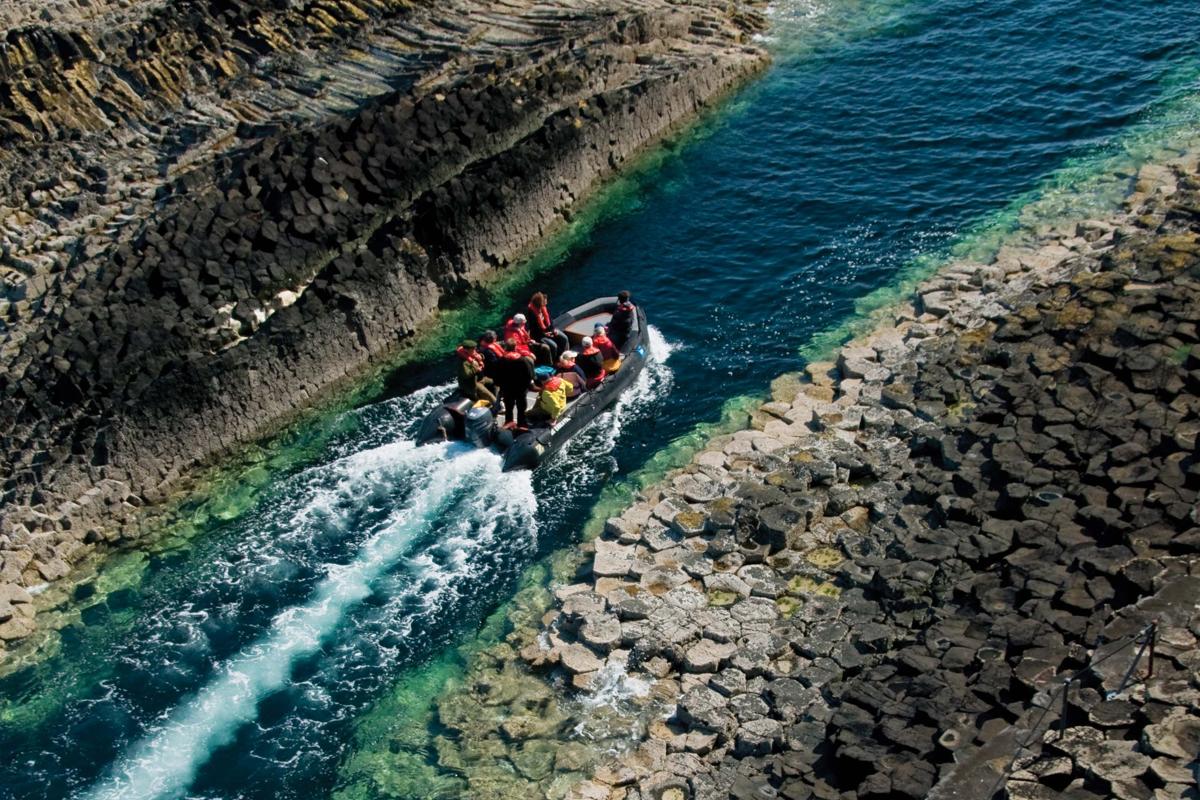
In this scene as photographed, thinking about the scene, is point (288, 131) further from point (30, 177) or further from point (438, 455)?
point (438, 455)

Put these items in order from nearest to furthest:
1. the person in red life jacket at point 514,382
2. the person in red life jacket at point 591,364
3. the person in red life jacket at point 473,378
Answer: the person in red life jacket at point 514,382 < the person in red life jacket at point 473,378 < the person in red life jacket at point 591,364

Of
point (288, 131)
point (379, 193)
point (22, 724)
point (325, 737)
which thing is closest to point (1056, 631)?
point (325, 737)

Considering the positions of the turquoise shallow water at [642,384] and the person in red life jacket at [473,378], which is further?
the person in red life jacket at [473,378]

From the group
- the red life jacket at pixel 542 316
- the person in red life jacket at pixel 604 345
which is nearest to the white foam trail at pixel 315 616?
the person in red life jacket at pixel 604 345

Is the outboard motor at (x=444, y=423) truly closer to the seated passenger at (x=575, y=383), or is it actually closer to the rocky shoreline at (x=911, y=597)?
the seated passenger at (x=575, y=383)

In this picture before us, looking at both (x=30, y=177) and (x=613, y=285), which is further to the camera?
(x=30, y=177)

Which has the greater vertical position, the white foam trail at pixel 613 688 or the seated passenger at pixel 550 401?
the seated passenger at pixel 550 401
